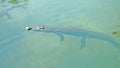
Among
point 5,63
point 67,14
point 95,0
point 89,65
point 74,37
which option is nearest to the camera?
point 89,65

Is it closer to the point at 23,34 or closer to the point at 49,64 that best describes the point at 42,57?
the point at 49,64

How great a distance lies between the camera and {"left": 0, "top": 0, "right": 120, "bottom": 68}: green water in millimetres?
5500

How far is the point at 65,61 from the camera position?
18.0ft

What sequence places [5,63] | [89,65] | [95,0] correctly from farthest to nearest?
[95,0]
[5,63]
[89,65]

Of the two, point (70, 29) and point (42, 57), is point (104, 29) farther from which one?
point (42, 57)

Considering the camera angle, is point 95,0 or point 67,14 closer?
point 67,14

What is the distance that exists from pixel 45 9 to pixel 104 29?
6.60ft

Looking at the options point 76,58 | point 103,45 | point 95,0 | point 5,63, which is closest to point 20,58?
point 5,63

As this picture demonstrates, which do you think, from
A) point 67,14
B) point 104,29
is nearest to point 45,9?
point 67,14

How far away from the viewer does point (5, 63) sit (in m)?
5.68

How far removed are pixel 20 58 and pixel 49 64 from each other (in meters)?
0.72

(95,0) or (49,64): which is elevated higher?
(95,0)

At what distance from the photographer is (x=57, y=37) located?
629 centimetres

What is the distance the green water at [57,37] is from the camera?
5.50m
